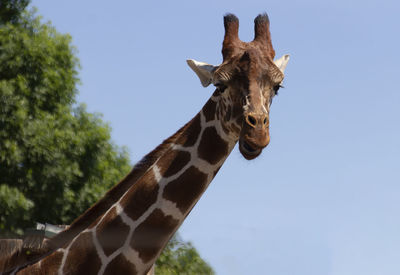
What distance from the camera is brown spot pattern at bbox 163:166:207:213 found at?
6.68m

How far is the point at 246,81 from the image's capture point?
253 inches

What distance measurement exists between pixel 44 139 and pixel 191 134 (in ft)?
54.1

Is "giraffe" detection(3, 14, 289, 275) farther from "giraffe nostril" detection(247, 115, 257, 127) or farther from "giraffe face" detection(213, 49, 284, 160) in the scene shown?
"giraffe nostril" detection(247, 115, 257, 127)

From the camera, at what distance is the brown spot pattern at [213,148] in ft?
22.2

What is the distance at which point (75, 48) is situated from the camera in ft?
84.4

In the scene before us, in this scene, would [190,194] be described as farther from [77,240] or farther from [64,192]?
[64,192]

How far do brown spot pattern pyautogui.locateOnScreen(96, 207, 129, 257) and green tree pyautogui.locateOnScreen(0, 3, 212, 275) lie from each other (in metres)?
13.6

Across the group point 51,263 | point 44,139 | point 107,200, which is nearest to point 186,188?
point 107,200

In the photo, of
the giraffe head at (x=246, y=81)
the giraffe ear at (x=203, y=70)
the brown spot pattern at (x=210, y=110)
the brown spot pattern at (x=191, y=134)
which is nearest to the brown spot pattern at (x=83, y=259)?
the brown spot pattern at (x=191, y=134)

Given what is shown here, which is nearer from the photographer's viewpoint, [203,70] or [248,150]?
[248,150]

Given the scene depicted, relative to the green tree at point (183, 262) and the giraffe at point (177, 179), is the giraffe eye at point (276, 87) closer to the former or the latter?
the giraffe at point (177, 179)

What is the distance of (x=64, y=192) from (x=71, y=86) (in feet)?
14.6

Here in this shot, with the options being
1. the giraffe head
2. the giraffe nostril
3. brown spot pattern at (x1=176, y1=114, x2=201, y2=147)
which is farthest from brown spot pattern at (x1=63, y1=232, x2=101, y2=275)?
the giraffe nostril

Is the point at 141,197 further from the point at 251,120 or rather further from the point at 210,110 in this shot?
the point at 251,120
